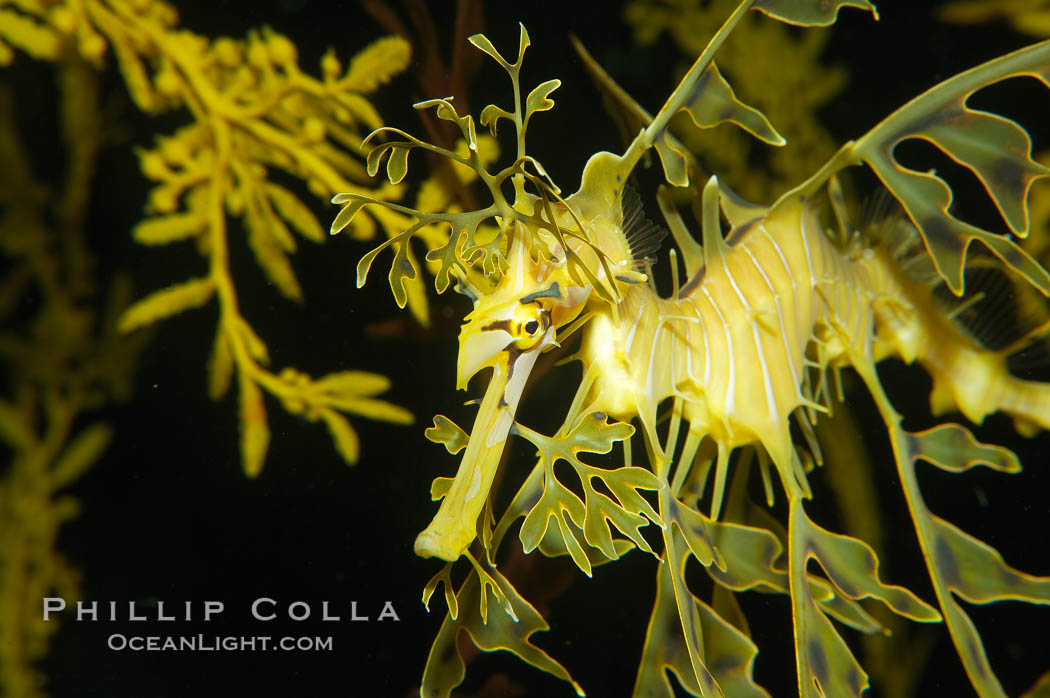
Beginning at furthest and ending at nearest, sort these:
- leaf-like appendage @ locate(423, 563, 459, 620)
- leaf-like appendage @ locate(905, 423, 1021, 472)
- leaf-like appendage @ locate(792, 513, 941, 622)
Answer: leaf-like appendage @ locate(905, 423, 1021, 472) → leaf-like appendage @ locate(792, 513, 941, 622) → leaf-like appendage @ locate(423, 563, 459, 620)

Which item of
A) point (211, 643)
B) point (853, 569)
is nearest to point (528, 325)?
point (853, 569)

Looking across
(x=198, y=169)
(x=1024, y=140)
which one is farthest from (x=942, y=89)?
(x=198, y=169)

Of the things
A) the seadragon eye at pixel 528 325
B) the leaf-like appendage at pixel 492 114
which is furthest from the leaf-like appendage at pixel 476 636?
the leaf-like appendage at pixel 492 114

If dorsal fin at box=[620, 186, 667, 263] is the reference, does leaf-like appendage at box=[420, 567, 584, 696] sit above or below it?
below

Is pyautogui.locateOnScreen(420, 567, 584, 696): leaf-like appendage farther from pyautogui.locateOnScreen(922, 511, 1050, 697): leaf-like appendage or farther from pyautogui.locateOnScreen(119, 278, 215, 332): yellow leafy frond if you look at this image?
pyautogui.locateOnScreen(119, 278, 215, 332): yellow leafy frond

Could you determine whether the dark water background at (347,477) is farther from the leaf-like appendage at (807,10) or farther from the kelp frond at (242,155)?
the leaf-like appendage at (807,10)

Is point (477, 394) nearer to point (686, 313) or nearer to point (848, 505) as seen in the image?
point (686, 313)

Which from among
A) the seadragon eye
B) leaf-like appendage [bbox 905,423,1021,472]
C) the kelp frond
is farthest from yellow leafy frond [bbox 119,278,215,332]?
leaf-like appendage [bbox 905,423,1021,472]
